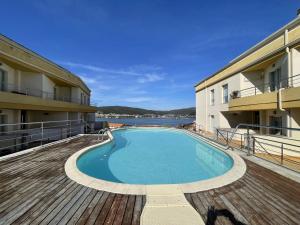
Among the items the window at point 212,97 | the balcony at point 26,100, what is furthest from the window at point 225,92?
the balcony at point 26,100

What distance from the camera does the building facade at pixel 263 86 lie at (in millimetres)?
10555

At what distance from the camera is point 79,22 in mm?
14430

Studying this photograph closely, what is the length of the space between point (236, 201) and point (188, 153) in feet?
26.3

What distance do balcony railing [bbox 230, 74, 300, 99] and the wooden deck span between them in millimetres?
7482

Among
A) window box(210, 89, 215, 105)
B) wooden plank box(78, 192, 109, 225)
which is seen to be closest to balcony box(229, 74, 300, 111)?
window box(210, 89, 215, 105)

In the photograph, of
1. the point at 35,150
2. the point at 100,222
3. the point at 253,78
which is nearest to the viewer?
the point at 100,222

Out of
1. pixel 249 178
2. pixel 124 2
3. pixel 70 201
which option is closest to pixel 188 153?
pixel 249 178

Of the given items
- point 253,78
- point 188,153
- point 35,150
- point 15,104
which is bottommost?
point 188,153

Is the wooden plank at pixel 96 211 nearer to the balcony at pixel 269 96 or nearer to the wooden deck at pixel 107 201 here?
the wooden deck at pixel 107 201

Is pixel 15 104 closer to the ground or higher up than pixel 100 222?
higher up

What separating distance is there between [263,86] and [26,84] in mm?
19217

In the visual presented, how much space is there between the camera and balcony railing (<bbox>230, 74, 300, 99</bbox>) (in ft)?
34.9

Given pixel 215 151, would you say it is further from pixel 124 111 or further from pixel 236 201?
pixel 124 111

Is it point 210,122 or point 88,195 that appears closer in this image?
Answer: point 88,195
